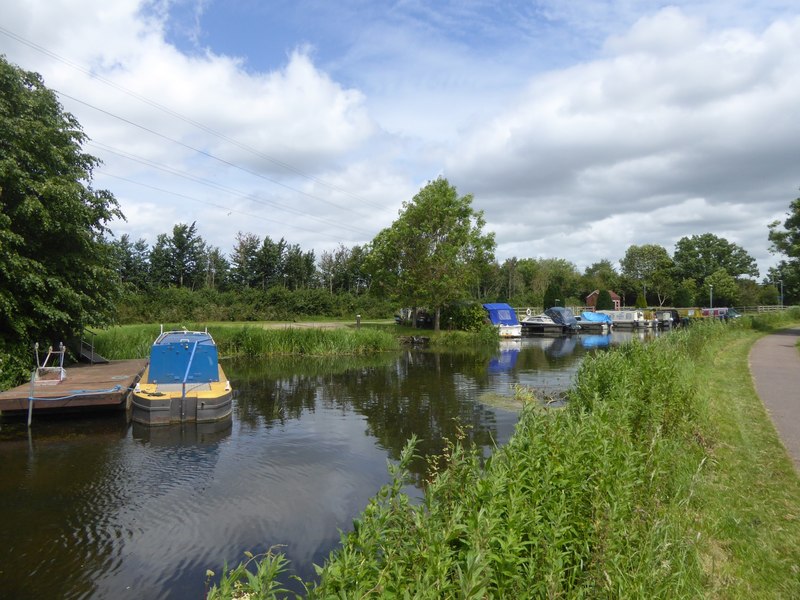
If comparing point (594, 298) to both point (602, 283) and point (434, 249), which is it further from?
point (434, 249)

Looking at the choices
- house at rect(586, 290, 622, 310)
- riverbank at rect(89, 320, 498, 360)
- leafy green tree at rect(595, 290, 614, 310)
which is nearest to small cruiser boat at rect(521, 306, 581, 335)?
riverbank at rect(89, 320, 498, 360)

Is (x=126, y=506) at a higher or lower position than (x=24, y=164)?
lower

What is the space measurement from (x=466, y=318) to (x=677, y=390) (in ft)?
104

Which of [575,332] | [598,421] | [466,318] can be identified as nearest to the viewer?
[598,421]

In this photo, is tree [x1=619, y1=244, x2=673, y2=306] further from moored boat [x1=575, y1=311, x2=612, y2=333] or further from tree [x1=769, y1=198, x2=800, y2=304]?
tree [x1=769, y1=198, x2=800, y2=304]

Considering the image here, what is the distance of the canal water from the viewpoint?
6.30 m

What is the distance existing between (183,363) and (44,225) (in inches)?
225

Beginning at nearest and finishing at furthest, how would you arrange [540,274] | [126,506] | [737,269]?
[126,506], [540,274], [737,269]

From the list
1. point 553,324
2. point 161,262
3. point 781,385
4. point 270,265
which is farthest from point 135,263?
point 781,385

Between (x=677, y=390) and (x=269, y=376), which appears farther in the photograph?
(x=269, y=376)

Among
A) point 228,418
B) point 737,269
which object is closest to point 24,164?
point 228,418

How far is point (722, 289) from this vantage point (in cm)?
7119

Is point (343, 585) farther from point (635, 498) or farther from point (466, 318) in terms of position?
point (466, 318)

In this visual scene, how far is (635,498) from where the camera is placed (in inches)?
186
